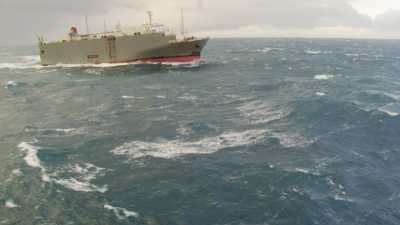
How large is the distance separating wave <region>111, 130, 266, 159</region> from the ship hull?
54789 millimetres

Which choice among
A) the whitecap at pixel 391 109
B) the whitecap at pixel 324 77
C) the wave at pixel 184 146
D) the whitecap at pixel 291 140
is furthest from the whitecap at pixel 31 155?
the whitecap at pixel 324 77

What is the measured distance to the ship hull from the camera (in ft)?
271

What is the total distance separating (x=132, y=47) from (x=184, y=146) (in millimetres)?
61306

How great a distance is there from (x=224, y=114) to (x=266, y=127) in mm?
6241

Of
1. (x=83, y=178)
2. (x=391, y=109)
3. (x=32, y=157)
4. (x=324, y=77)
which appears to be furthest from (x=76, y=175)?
(x=324, y=77)

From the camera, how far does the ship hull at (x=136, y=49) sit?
82750mm

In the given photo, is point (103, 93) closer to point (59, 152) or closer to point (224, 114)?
point (224, 114)

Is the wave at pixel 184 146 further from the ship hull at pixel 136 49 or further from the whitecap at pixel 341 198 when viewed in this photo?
the ship hull at pixel 136 49

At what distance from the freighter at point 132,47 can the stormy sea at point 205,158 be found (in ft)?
115

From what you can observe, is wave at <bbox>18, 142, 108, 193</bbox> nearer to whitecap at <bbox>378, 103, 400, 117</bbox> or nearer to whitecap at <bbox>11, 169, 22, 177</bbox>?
whitecap at <bbox>11, 169, 22, 177</bbox>

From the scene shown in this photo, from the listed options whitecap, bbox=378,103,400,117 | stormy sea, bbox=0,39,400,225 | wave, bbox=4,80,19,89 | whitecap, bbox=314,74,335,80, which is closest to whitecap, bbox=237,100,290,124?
stormy sea, bbox=0,39,400,225

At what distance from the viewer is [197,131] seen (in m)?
31.7

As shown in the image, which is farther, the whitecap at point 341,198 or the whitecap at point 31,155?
the whitecap at point 31,155

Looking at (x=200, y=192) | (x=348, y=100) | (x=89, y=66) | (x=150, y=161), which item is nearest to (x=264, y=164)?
(x=200, y=192)
